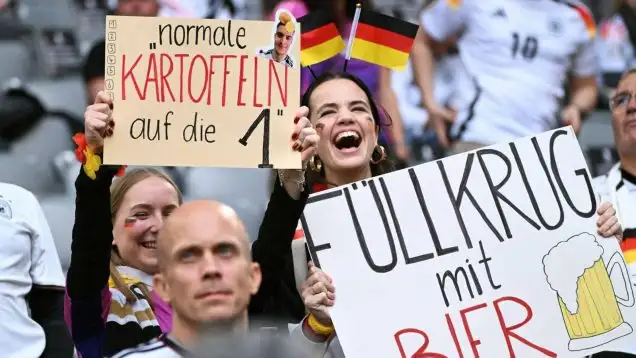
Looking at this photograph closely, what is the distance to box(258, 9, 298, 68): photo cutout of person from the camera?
14.3ft

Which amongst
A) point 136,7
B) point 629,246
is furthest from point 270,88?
point 136,7

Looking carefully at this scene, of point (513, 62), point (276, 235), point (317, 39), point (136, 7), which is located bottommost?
point (276, 235)

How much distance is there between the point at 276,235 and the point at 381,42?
3.22ft

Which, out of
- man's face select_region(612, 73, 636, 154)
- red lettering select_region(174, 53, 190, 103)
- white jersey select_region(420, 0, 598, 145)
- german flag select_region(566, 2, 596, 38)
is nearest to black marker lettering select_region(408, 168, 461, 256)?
red lettering select_region(174, 53, 190, 103)

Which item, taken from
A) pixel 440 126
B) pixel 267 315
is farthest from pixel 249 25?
pixel 440 126

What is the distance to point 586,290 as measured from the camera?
4500 mm

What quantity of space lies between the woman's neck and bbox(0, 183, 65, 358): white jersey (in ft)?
2.87

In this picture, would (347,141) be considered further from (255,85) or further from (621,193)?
(621,193)

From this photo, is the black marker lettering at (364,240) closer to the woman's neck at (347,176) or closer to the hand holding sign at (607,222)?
the woman's neck at (347,176)

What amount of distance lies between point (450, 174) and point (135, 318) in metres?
0.98

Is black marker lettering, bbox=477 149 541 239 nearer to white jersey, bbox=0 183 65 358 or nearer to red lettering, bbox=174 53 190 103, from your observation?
red lettering, bbox=174 53 190 103

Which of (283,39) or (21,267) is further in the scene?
(21,267)

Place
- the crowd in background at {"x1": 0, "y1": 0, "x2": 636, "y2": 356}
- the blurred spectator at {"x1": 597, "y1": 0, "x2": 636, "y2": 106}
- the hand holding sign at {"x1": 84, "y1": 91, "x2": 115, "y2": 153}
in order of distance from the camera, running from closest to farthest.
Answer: the hand holding sign at {"x1": 84, "y1": 91, "x2": 115, "y2": 153} → the crowd in background at {"x1": 0, "y1": 0, "x2": 636, "y2": 356} → the blurred spectator at {"x1": 597, "y1": 0, "x2": 636, "y2": 106}

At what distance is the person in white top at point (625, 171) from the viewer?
17.3ft
